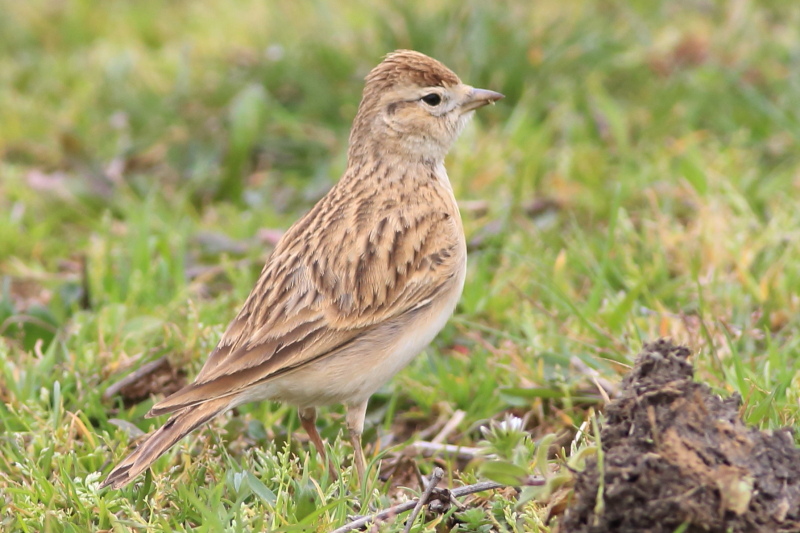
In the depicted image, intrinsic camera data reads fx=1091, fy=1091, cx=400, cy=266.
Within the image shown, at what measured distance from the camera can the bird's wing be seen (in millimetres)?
4258

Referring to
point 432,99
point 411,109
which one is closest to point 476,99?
point 432,99

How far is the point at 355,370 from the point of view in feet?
14.5

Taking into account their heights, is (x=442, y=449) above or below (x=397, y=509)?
below

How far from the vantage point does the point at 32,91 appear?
29.9 ft

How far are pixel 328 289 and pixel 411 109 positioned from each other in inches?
47.4

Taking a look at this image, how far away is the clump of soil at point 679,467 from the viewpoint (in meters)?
3.19

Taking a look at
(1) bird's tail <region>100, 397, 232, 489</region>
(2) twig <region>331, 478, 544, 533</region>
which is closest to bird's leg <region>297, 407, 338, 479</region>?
(1) bird's tail <region>100, 397, 232, 489</region>

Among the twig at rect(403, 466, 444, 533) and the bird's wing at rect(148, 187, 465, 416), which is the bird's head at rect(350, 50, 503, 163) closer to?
the bird's wing at rect(148, 187, 465, 416)

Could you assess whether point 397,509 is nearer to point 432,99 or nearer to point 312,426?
point 312,426

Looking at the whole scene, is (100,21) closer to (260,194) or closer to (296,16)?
(296,16)

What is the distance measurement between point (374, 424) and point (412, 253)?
90 centimetres

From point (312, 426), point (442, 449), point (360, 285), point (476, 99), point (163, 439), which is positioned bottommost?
point (442, 449)

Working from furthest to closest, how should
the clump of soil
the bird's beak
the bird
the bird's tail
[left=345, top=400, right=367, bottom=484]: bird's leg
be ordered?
the bird's beak → [left=345, top=400, right=367, bottom=484]: bird's leg → the bird → the bird's tail → the clump of soil

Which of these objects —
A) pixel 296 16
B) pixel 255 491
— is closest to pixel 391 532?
pixel 255 491
